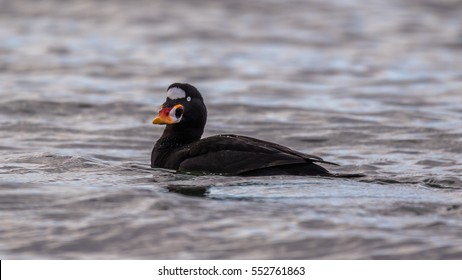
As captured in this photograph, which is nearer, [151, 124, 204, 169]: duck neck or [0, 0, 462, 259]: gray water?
[0, 0, 462, 259]: gray water

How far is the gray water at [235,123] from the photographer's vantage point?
30.6 ft

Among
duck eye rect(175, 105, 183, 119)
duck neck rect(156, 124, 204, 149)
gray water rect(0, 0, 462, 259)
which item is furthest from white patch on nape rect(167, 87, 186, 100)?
gray water rect(0, 0, 462, 259)

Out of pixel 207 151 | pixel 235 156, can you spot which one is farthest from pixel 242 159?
pixel 207 151

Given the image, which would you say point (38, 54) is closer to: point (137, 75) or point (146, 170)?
point (137, 75)

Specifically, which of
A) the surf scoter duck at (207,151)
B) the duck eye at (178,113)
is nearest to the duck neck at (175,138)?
the surf scoter duck at (207,151)

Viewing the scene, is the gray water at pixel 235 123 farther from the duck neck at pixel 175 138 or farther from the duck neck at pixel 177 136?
the duck neck at pixel 177 136

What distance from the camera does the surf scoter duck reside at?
11.0 m

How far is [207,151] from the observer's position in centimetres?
1123

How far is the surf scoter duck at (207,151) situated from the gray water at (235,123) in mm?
139

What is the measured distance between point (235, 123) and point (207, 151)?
5.84 m

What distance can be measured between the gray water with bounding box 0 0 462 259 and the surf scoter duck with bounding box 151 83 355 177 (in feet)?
0.45

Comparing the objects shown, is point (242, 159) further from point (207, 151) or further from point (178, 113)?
point (178, 113)

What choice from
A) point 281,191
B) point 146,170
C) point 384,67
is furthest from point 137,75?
point 281,191

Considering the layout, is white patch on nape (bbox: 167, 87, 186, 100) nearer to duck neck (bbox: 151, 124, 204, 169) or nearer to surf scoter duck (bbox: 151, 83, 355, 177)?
surf scoter duck (bbox: 151, 83, 355, 177)
